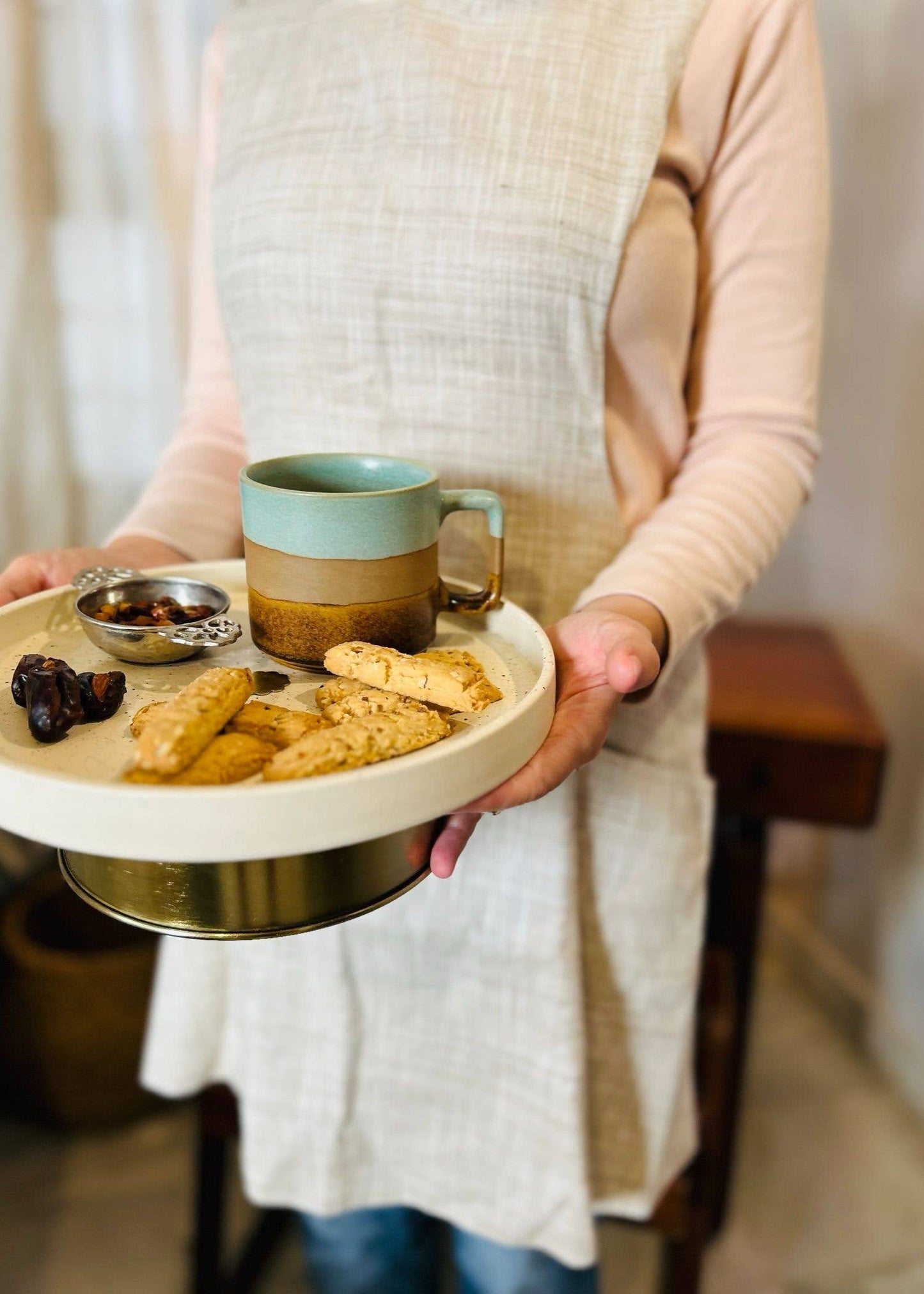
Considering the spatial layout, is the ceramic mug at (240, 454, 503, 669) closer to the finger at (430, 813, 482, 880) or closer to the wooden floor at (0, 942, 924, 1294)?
the finger at (430, 813, 482, 880)

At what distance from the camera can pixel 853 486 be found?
1.33 meters

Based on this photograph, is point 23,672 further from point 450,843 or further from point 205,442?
point 205,442

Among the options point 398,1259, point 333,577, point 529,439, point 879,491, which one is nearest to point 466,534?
point 529,439

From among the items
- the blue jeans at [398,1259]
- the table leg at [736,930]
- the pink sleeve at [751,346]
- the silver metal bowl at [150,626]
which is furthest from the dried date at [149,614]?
the table leg at [736,930]

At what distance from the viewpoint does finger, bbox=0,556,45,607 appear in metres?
0.59

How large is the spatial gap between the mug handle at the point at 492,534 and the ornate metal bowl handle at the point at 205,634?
12cm

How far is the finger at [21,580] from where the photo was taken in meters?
0.59

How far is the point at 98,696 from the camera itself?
467 mm

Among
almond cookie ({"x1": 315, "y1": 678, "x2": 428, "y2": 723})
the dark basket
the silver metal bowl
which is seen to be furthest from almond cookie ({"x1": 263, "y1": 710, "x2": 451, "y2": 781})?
the dark basket

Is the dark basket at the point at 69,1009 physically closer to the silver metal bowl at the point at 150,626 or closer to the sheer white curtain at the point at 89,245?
the sheer white curtain at the point at 89,245

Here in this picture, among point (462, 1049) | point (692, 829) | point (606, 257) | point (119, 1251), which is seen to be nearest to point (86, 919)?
point (119, 1251)

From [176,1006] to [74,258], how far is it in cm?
85

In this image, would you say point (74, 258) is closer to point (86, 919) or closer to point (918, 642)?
point (86, 919)

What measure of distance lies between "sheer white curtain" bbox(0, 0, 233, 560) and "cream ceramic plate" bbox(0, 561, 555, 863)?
762 mm
